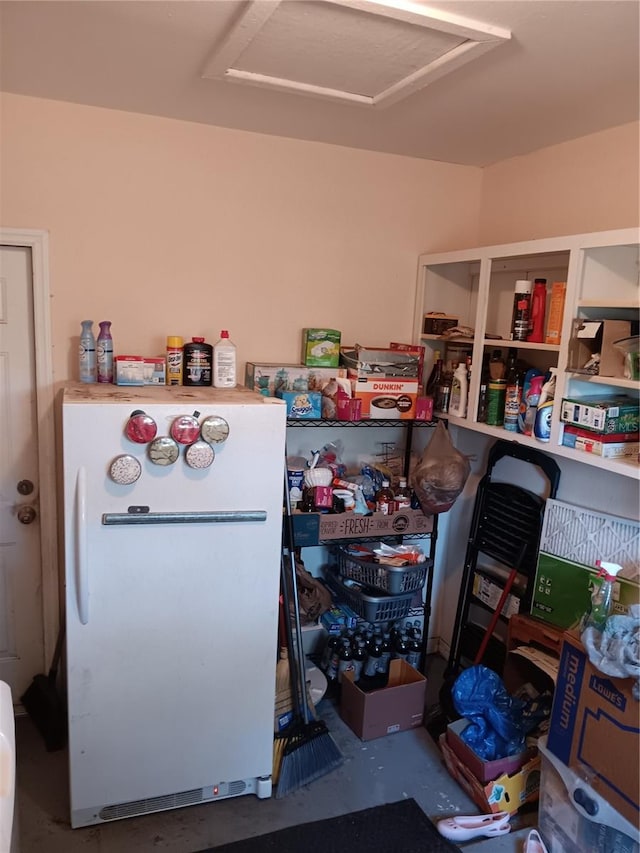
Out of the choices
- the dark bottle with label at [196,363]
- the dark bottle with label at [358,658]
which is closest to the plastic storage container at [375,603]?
the dark bottle with label at [358,658]

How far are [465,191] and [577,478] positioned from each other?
1.46 metres

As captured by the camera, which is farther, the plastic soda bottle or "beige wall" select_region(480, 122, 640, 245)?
the plastic soda bottle

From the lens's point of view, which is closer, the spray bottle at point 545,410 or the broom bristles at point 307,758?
the spray bottle at point 545,410

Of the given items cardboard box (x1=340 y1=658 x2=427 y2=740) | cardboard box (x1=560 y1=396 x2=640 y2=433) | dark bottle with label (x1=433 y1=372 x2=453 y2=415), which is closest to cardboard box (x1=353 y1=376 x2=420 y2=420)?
dark bottle with label (x1=433 y1=372 x2=453 y2=415)

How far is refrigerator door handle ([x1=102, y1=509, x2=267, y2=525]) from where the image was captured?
195 centimetres

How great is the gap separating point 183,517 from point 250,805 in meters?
1.13

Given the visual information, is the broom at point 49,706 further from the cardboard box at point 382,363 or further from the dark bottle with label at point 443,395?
the dark bottle with label at point 443,395

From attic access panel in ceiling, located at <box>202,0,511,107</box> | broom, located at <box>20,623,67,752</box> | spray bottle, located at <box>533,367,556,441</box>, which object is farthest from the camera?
broom, located at <box>20,623,67,752</box>

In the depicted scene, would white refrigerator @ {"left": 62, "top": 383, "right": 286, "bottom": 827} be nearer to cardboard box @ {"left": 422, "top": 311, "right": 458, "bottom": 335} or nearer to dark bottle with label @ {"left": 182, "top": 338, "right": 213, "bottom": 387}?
dark bottle with label @ {"left": 182, "top": 338, "right": 213, "bottom": 387}

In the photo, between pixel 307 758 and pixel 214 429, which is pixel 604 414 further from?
pixel 307 758

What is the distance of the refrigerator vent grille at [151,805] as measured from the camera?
2.13 metres

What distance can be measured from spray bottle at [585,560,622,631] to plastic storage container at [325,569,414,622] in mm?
878

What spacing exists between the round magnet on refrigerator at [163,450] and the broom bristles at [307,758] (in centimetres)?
124

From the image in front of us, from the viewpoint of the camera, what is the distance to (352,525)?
260cm
